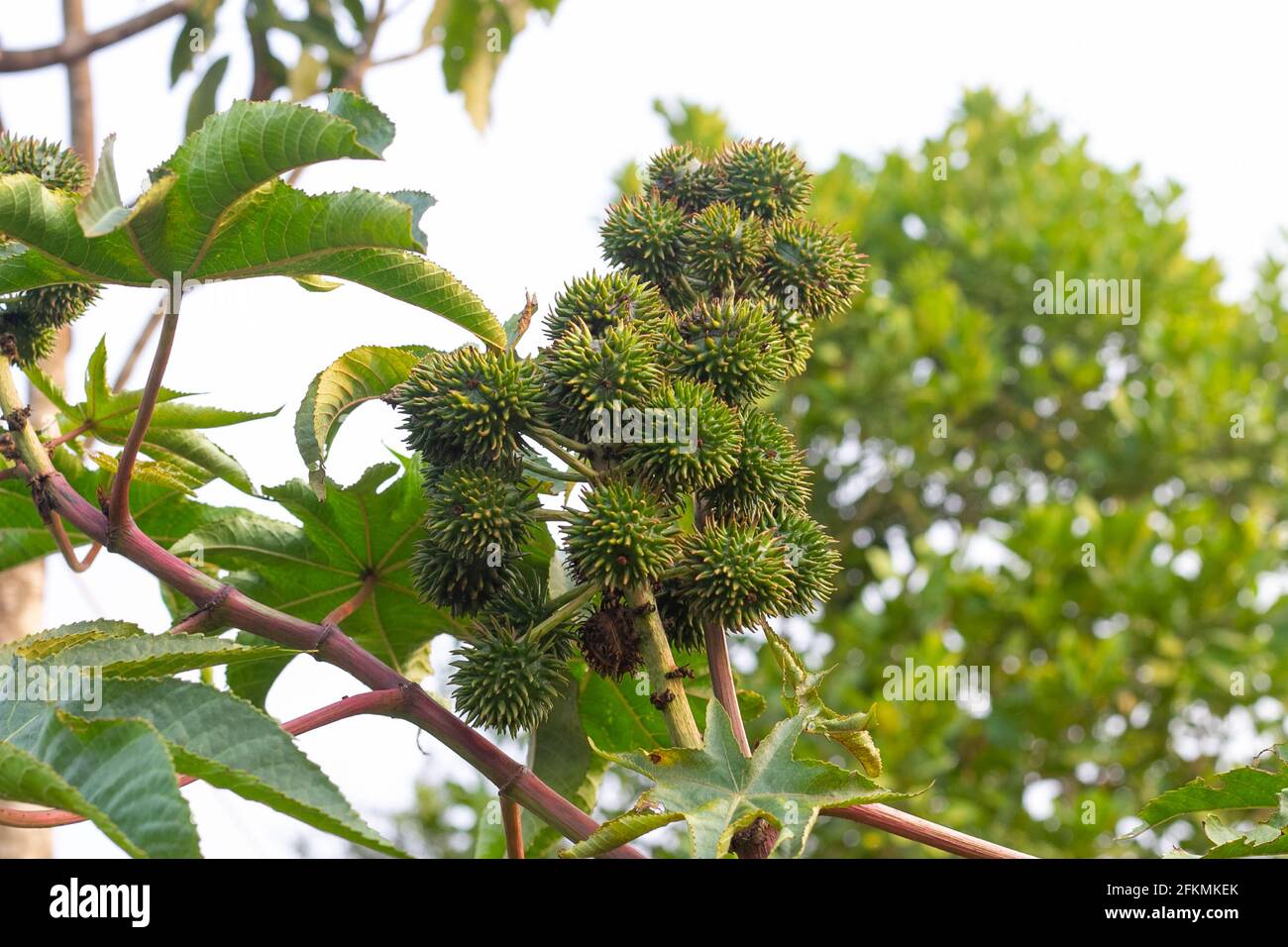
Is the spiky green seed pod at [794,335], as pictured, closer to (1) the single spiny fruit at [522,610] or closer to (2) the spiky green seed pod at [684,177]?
(2) the spiky green seed pod at [684,177]

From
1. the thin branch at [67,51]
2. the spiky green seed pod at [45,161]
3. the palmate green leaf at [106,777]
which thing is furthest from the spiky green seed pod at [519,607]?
the thin branch at [67,51]

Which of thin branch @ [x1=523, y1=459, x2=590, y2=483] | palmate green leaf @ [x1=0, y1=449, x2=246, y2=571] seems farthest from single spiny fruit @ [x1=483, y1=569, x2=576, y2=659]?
Answer: palmate green leaf @ [x1=0, y1=449, x2=246, y2=571]

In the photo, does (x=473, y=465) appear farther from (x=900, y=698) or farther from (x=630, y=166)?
(x=630, y=166)

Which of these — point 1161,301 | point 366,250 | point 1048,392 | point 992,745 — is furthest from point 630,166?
point 366,250

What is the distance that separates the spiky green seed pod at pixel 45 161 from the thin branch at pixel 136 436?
33cm

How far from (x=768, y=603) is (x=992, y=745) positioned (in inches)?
241

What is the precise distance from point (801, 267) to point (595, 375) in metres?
0.41

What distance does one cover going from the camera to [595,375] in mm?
1278

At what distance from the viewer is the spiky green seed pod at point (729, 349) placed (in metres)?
1.38

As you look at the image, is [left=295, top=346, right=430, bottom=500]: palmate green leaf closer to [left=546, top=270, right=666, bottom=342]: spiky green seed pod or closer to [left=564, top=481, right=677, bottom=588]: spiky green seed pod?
[left=546, top=270, right=666, bottom=342]: spiky green seed pod

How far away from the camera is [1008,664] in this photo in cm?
710

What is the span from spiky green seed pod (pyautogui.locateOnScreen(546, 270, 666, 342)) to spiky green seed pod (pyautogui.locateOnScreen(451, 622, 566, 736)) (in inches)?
14.4

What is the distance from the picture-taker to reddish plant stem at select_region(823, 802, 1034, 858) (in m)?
1.19

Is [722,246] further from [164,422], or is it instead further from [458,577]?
[164,422]
